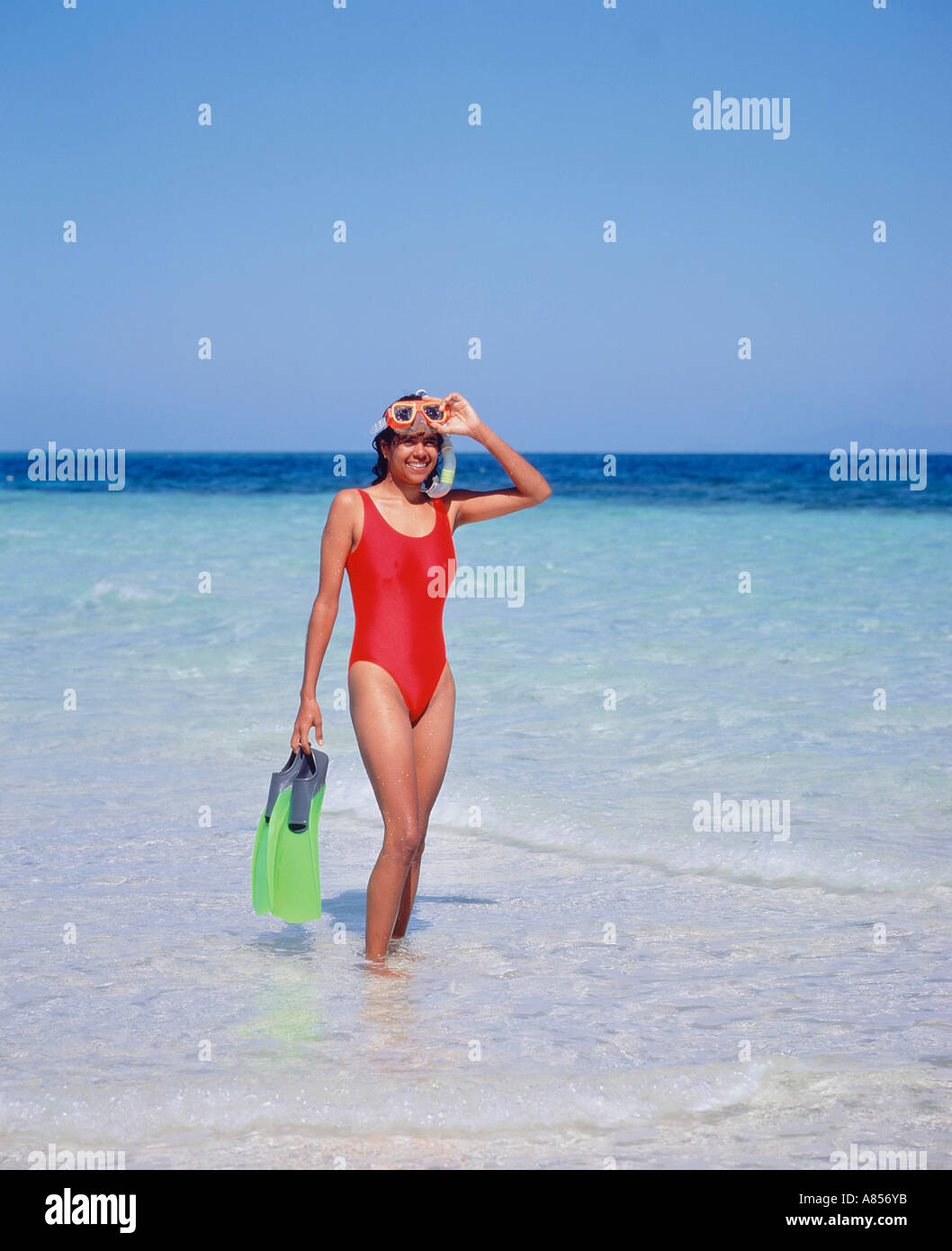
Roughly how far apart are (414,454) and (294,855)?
4.95ft

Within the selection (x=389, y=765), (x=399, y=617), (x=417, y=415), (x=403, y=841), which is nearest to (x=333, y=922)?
(x=403, y=841)

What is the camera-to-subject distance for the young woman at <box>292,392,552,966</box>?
4.32 meters

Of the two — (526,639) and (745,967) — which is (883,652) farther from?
(745,967)

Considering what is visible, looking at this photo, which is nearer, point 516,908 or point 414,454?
point 414,454

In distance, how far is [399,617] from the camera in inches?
175

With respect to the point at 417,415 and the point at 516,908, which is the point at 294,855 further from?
the point at 417,415

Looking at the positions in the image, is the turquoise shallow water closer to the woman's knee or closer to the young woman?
the woman's knee

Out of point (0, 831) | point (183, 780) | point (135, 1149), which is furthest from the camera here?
point (183, 780)

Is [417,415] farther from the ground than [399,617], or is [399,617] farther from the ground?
[417,415]

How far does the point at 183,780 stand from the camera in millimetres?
7453
